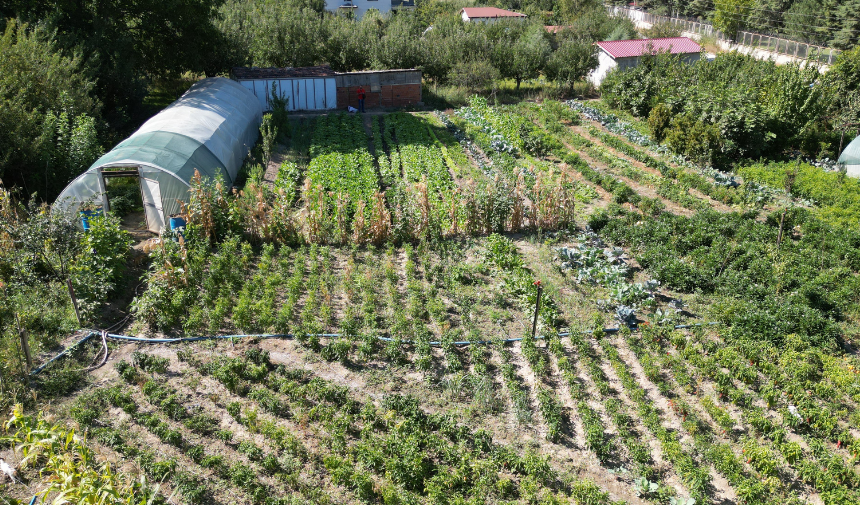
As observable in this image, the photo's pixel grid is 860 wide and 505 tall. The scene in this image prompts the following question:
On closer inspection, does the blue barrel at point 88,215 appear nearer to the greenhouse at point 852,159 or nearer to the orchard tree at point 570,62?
the greenhouse at point 852,159

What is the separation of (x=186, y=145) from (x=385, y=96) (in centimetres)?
1609

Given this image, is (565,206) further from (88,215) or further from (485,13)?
(485,13)

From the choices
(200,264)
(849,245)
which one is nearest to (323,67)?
(200,264)

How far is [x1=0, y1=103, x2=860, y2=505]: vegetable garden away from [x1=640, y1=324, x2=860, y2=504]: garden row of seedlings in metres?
0.04

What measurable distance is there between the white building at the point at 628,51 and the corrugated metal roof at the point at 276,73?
16.4m

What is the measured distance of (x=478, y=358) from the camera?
1055 cm

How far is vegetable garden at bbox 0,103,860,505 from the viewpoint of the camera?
8.16 m

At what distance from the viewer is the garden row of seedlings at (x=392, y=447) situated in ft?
25.9

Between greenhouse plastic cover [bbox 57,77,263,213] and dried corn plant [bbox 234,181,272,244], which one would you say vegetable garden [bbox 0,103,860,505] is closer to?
dried corn plant [bbox 234,181,272,244]

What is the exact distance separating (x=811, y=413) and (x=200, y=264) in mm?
12387

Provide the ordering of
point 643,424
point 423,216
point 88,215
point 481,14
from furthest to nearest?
1. point 481,14
2. point 423,216
3. point 88,215
4. point 643,424

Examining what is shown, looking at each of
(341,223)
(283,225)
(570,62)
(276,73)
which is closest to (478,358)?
(341,223)

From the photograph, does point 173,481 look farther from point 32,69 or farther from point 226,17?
point 226,17

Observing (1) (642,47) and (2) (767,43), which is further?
(2) (767,43)
